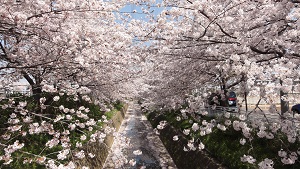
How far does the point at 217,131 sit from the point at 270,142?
286cm

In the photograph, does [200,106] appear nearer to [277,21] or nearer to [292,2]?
[277,21]

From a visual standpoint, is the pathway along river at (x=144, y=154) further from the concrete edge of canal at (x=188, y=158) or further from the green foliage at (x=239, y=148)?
the green foliage at (x=239, y=148)

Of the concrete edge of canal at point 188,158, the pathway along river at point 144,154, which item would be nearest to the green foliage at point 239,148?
the concrete edge of canal at point 188,158

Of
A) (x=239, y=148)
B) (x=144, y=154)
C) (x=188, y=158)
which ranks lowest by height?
(x=144, y=154)

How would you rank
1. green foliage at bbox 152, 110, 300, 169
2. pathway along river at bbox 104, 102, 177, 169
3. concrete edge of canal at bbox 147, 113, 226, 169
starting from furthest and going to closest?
1. concrete edge of canal at bbox 147, 113, 226, 169
2. pathway along river at bbox 104, 102, 177, 169
3. green foliage at bbox 152, 110, 300, 169

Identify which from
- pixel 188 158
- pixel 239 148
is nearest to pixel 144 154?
pixel 188 158

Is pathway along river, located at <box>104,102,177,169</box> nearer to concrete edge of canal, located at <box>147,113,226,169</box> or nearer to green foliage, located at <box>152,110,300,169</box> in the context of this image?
concrete edge of canal, located at <box>147,113,226,169</box>

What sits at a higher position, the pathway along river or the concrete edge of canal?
the concrete edge of canal

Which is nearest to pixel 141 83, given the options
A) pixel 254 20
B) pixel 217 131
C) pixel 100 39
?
pixel 217 131

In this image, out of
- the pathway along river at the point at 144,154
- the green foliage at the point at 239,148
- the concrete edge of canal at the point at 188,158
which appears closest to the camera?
the green foliage at the point at 239,148

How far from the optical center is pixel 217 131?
9.82 m

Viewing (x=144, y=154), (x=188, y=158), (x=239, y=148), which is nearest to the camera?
(x=239, y=148)

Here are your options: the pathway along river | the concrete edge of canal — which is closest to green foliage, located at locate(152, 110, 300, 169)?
the concrete edge of canal

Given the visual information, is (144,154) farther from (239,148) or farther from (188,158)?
(239,148)
